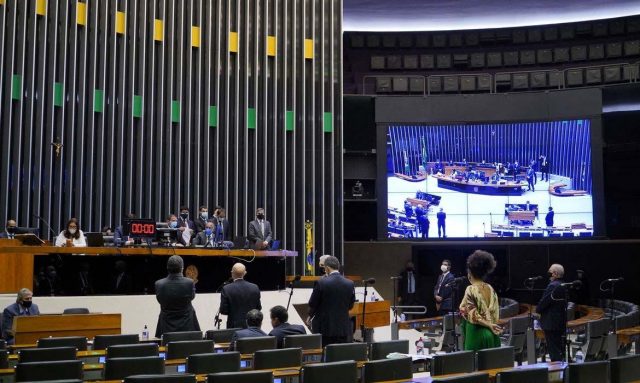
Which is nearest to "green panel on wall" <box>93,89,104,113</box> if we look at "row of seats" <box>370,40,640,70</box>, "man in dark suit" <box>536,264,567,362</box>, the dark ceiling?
the dark ceiling

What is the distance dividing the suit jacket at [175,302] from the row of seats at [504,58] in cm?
1338

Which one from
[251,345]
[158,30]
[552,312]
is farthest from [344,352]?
[158,30]

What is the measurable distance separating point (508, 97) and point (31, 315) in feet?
40.1

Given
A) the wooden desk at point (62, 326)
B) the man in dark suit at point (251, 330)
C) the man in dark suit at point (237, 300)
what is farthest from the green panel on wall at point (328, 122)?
the man in dark suit at point (251, 330)

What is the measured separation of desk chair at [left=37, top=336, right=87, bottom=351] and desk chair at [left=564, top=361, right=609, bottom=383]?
4.05 meters

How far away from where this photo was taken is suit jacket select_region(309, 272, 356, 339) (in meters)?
7.07

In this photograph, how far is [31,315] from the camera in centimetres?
815

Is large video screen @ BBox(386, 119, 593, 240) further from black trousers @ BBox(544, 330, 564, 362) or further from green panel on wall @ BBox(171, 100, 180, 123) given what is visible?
black trousers @ BBox(544, 330, 564, 362)

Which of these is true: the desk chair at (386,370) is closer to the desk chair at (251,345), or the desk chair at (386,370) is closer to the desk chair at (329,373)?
the desk chair at (329,373)

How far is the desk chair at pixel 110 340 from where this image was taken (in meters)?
6.58

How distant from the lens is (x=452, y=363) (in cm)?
503

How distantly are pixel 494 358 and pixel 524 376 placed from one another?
2.65 feet

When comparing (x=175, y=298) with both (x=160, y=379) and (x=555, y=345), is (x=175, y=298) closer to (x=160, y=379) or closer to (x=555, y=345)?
(x=160, y=379)

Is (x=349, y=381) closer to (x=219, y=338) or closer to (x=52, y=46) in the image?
(x=219, y=338)
